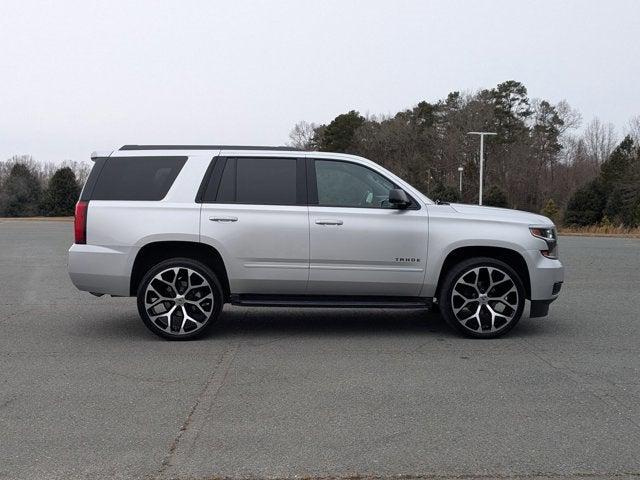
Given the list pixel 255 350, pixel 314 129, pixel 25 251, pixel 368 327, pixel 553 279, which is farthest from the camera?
pixel 314 129

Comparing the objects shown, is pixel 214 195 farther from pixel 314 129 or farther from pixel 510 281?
pixel 314 129

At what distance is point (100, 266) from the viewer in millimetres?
7512

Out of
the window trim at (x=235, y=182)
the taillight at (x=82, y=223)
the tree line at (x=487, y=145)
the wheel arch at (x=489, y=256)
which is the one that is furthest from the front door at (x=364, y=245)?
the tree line at (x=487, y=145)

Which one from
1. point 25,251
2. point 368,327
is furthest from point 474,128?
point 368,327

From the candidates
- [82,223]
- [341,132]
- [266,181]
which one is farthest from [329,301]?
[341,132]

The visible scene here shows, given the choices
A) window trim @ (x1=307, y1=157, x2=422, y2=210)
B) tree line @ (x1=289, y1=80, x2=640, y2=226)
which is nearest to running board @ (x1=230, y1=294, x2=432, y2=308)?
window trim @ (x1=307, y1=157, x2=422, y2=210)

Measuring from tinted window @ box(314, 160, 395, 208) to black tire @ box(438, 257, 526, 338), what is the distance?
1056 millimetres

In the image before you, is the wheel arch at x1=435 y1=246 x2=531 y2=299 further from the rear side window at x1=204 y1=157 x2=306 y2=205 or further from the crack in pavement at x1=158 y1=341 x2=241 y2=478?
the crack in pavement at x1=158 y1=341 x2=241 y2=478

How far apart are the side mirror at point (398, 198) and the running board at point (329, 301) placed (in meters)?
0.98

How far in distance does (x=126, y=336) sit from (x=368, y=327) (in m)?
2.68

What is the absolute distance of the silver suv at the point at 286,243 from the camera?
24.6 ft

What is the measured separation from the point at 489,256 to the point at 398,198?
1272 mm

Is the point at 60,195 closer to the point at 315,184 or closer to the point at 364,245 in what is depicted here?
the point at 315,184

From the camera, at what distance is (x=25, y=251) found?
1875 cm
